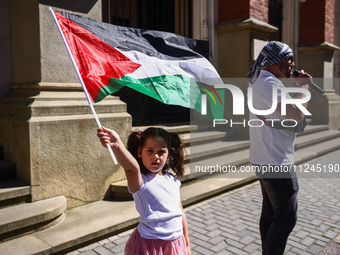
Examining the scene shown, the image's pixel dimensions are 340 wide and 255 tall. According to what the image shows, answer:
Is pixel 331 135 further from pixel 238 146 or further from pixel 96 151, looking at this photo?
pixel 96 151

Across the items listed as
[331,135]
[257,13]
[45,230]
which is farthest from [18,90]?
[331,135]

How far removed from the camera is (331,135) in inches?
413

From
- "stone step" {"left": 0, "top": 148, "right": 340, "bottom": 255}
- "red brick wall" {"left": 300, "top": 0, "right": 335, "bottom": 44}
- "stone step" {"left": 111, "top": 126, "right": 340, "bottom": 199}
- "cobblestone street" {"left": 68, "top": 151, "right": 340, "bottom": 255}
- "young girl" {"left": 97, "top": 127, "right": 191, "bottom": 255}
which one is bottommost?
"cobblestone street" {"left": 68, "top": 151, "right": 340, "bottom": 255}

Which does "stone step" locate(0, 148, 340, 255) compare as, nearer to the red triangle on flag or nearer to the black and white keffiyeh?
the red triangle on flag

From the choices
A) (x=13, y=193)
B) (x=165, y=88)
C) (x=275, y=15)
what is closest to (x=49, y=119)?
(x=13, y=193)

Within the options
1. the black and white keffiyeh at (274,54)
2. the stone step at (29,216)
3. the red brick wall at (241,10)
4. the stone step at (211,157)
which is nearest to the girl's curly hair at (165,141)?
the black and white keffiyeh at (274,54)

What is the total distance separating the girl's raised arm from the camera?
174 cm

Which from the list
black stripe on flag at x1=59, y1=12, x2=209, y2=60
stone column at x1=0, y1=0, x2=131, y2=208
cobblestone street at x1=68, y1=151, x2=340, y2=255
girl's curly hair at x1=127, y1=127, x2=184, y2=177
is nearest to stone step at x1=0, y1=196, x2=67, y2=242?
stone column at x1=0, y1=0, x2=131, y2=208

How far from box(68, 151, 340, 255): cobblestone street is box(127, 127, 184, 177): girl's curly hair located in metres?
1.58

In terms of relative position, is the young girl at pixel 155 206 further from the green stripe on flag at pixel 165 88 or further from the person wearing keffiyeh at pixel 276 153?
the person wearing keffiyeh at pixel 276 153

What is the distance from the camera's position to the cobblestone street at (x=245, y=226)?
3604mm

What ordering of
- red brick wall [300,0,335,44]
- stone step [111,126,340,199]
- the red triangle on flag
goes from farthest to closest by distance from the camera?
red brick wall [300,0,335,44] → stone step [111,126,340,199] → the red triangle on flag

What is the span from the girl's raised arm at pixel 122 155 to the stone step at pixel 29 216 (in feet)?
7.16

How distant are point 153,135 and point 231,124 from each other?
21.9ft
